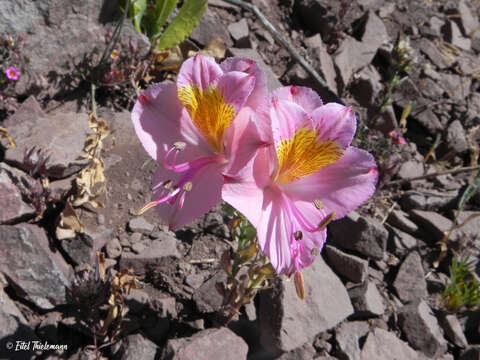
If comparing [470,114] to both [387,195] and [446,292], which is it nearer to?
[387,195]

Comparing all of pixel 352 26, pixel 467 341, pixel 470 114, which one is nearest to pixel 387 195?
pixel 467 341

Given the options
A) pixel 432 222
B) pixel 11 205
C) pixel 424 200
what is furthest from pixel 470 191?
pixel 11 205

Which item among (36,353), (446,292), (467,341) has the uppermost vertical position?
(36,353)

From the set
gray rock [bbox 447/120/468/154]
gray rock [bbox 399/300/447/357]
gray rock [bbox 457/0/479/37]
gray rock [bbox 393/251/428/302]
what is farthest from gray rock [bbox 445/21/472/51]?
gray rock [bbox 399/300/447/357]

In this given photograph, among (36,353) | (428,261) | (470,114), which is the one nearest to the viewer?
(36,353)

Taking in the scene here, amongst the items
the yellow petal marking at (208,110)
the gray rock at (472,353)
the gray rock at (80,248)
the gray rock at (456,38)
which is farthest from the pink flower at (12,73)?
the gray rock at (456,38)

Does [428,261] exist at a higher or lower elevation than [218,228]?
lower

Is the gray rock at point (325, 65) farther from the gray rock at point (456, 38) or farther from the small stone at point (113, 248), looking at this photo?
the small stone at point (113, 248)

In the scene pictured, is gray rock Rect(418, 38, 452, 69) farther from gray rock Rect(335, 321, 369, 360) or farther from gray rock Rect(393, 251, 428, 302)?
gray rock Rect(335, 321, 369, 360)
